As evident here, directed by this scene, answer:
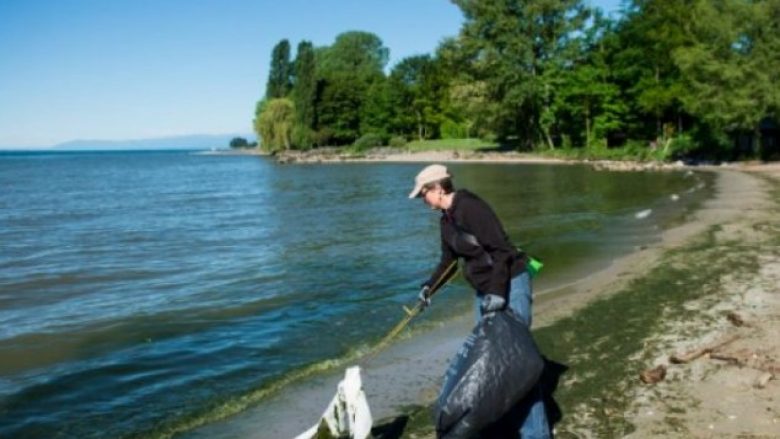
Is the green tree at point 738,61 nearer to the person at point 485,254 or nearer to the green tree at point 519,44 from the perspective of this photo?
the green tree at point 519,44

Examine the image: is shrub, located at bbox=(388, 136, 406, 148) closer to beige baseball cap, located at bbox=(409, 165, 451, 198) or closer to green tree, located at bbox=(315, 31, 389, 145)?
green tree, located at bbox=(315, 31, 389, 145)

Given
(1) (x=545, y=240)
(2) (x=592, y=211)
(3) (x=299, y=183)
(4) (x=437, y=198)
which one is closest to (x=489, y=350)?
(4) (x=437, y=198)

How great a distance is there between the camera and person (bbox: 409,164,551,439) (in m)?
4.88

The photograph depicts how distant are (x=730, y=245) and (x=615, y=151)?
47125 millimetres

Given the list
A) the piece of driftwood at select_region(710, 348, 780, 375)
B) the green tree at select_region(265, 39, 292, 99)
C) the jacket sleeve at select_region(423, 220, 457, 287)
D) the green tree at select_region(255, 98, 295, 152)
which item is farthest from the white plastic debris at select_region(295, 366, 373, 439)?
the green tree at select_region(265, 39, 292, 99)

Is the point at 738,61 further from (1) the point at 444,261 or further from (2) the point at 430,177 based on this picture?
(2) the point at 430,177

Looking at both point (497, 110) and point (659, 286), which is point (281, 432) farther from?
point (497, 110)

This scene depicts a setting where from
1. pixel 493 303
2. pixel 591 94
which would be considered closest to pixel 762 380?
pixel 493 303

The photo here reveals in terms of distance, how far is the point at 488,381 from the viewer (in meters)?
4.61

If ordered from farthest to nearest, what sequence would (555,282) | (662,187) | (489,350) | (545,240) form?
(662,187) < (545,240) < (555,282) < (489,350)

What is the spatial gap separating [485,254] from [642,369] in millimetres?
3203

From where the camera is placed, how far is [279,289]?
13992mm

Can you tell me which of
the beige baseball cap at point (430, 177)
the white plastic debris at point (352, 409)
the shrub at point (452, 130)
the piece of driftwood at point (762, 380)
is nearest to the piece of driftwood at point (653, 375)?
the piece of driftwood at point (762, 380)

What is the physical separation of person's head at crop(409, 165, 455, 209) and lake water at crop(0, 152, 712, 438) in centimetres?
377
